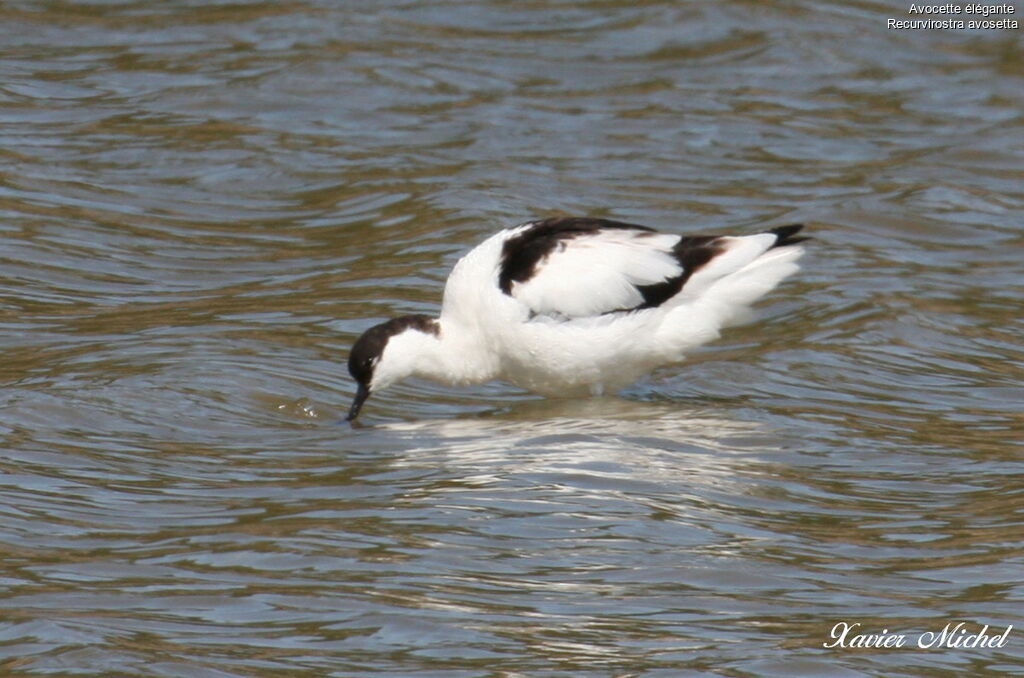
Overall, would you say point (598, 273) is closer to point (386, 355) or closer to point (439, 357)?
point (439, 357)

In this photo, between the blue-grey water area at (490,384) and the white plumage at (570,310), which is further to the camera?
the white plumage at (570,310)

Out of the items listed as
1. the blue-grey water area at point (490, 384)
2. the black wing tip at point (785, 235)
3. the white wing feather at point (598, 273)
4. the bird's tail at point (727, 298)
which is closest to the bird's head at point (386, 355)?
the blue-grey water area at point (490, 384)

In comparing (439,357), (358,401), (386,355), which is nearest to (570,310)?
(439,357)

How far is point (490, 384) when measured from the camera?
11203 mm

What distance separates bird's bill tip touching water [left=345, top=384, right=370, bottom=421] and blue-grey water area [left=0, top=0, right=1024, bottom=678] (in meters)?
0.11

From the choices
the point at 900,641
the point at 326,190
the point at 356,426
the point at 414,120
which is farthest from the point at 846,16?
the point at 900,641

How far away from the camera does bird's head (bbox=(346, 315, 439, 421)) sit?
9906 mm

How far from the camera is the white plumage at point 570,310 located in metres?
9.91

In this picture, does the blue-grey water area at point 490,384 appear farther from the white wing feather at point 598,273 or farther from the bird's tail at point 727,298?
the white wing feather at point 598,273

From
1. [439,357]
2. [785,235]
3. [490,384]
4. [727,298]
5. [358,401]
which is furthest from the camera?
[490,384]

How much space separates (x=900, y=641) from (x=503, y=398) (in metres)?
4.82

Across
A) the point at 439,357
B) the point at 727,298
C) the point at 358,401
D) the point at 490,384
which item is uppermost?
the point at 727,298

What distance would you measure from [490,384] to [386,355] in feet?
4.44

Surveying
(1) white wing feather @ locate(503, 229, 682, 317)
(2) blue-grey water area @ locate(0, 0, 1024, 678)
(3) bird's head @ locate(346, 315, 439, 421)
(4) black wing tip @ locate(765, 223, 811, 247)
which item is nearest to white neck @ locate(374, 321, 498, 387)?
(3) bird's head @ locate(346, 315, 439, 421)
